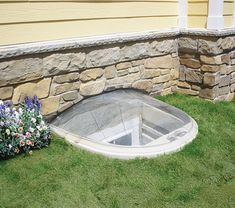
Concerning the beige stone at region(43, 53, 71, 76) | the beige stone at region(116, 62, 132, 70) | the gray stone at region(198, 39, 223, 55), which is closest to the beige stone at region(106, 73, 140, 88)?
the beige stone at region(116, 62, 132, 70)

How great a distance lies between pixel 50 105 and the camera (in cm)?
399

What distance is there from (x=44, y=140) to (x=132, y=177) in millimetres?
997

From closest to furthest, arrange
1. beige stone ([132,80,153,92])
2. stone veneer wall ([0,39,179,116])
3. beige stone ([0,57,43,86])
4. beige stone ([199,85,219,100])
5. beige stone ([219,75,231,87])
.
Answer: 1. beige stone ([0,57,43,86])
2. stone veneer wall ([0,39,179,116])
3. beige stone ([132,80,153,92])
4. beige stone ([199,85,219,100])
5. beige stone ([219,75,231,87])

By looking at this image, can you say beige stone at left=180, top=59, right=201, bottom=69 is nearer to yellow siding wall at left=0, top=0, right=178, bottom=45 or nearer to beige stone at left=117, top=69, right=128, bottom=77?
yellow siding wall at left=0, top=0, right=178, bottom=45

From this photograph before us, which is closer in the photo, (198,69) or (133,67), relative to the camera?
(133,67)

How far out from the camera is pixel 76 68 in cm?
411

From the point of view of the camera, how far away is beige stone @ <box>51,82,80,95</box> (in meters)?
3.99

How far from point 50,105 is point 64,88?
25 centimetres

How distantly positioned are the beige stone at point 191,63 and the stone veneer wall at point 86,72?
108 millimetres

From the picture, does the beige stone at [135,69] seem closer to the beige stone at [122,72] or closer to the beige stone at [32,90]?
the beige stone at [122,72]

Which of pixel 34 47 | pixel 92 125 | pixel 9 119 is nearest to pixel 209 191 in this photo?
pixel 92 125

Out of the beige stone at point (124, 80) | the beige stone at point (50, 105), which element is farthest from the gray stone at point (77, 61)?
the beige stone at point (124, 80)

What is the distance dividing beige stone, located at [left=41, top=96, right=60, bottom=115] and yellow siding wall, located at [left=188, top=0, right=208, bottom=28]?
8.06 feet

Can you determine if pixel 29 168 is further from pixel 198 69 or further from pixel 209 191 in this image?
pixel 198 69
